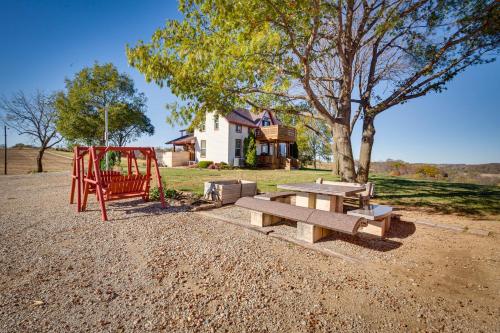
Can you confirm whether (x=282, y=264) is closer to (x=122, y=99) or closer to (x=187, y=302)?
(x=187, y=302)

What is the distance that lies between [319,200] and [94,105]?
88.8 feet

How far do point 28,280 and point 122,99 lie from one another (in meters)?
27.7

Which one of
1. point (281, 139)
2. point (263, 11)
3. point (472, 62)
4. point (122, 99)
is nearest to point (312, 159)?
point (281, 139)

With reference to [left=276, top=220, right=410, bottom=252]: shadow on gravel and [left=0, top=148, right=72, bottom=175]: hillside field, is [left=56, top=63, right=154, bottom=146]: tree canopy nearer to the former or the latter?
[left=0, top=148, right=72, bottom=175]: hillside field

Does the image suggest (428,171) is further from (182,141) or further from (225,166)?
(182,141)

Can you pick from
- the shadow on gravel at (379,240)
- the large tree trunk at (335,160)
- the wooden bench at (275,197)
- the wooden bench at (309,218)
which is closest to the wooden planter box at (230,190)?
the wooden bench at (275,197)

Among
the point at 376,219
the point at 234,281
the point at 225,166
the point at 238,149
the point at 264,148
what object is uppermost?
the point at 264,148

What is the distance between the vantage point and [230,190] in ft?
27.8

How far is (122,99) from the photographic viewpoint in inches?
1060

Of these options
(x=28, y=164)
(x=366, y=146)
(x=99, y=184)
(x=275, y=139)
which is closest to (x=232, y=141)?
(x=275, y=139)

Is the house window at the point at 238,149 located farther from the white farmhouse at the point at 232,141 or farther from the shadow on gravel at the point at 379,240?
the shadow on gravel at the point at 379,240

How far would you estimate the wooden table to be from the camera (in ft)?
16.3

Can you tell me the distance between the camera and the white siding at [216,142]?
25672mm

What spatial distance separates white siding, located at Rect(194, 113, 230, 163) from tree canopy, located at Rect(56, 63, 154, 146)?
762cm
